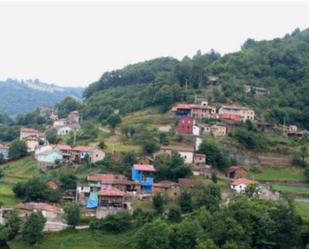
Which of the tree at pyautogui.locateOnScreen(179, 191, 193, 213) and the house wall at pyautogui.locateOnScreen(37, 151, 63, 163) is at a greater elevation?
the house wall at pyautogui.locateOnScreen(37, 151, 63, 163)

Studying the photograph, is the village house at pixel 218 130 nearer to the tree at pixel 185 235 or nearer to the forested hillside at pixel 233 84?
the forested hillside at pixel 233 84

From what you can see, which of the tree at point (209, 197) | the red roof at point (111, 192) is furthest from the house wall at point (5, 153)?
the tree at point (209, 197)

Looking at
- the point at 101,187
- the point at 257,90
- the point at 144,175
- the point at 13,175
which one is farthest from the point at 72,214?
the point at 257,90

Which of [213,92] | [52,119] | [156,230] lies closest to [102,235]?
[156,230]

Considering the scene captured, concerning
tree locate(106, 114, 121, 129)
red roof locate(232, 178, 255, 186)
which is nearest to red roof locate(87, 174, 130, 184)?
red roof locate(232, 178, 255, 186)

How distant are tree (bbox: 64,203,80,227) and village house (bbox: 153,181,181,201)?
595 cm

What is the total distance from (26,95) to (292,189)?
359 ft

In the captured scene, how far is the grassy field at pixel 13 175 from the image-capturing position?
120 ft

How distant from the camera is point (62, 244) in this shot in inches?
1224

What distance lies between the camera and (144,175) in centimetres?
3803

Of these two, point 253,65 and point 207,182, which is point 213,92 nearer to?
point 253,65

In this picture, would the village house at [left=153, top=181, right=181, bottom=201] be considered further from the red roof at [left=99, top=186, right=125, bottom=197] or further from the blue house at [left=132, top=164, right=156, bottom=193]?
the red roof at [left=99, top=186, right=125, bottom=197]

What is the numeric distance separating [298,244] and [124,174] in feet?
45.9

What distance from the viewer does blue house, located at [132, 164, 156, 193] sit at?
37094 mm
